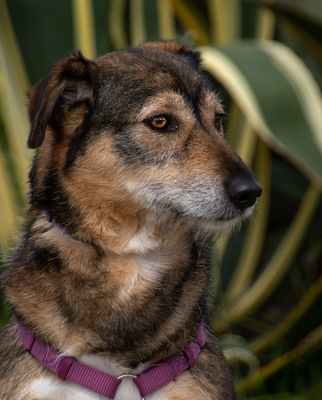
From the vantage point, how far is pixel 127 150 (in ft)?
9.66

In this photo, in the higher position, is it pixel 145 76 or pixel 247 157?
pixel 145 76

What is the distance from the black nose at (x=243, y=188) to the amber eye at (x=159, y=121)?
33 cm

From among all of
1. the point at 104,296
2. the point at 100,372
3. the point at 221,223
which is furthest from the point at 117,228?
the point at 100,372

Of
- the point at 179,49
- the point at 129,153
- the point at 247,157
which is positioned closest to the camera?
the point at 129,153

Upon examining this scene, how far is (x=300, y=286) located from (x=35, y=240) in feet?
8.92

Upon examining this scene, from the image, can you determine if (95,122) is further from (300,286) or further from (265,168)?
(300,286)

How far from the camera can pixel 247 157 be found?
503 cm

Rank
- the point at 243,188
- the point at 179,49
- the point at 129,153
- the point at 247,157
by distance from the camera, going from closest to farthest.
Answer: the point at 243,188
the point at 129,153
the point at 179,49
the point at 247,157

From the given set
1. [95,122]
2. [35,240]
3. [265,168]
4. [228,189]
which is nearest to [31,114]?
[95,122]

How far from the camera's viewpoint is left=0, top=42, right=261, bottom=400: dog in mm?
2883

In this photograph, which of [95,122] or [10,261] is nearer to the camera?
[95,122]

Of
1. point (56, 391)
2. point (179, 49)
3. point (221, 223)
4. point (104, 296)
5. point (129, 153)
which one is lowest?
point (56, 391)

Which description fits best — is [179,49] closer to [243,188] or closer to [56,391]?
[243,188]

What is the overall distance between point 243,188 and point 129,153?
1.39 ft
